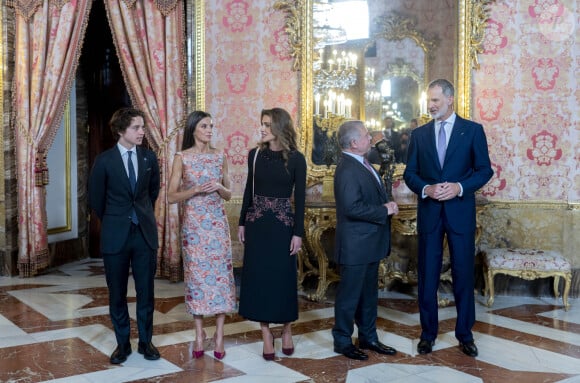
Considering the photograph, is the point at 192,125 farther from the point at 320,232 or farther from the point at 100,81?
the point at 100,81

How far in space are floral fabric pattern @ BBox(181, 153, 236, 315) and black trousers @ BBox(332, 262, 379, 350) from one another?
66 cm

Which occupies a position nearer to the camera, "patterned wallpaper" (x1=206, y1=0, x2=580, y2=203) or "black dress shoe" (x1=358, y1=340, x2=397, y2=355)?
"black dress shoe" (x1=358, y1=340, x2=397, y2=355)

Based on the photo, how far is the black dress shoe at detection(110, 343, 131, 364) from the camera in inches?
143

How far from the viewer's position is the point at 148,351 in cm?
368

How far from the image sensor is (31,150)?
20.7 feet

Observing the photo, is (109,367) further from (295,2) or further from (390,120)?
(295,2)

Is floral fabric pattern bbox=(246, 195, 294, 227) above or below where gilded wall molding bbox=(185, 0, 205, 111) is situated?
below

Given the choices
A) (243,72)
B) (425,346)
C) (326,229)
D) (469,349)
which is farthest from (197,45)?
(469,349)

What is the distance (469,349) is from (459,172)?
1.06 meters

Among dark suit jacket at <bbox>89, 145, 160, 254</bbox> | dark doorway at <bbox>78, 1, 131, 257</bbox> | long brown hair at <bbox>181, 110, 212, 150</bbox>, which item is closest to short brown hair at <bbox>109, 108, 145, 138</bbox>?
dark suit jacket at <bbox>89, 145, 160, 254</bbox>

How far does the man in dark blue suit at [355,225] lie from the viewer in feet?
11.8

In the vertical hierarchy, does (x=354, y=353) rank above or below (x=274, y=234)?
below

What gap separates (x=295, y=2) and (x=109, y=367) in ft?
11.8

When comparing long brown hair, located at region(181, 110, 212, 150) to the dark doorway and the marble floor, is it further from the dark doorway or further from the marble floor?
the dark doorway
